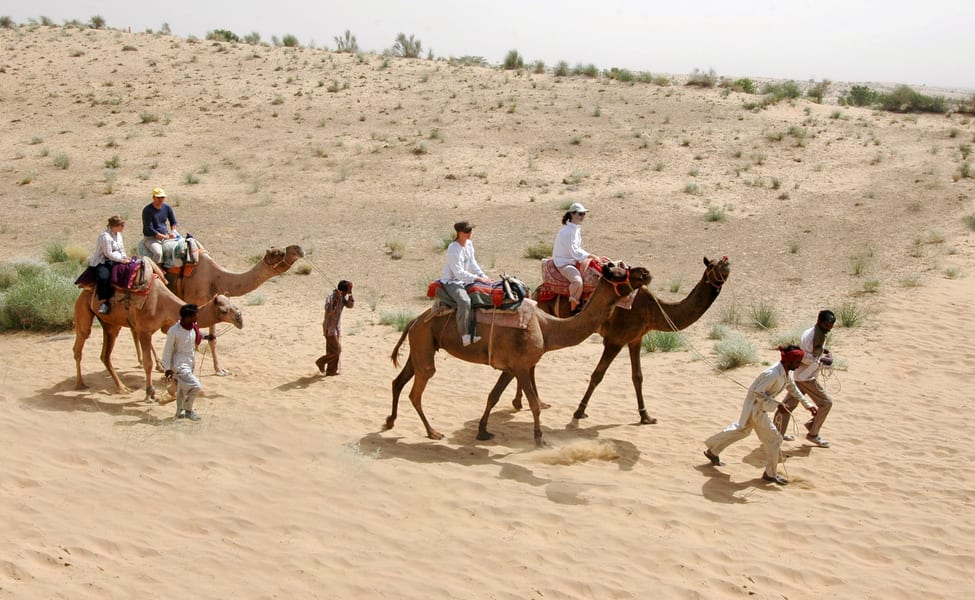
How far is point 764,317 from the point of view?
52.2 feet

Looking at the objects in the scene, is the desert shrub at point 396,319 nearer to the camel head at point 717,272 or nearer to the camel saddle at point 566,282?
the camel saddle at point 566,282

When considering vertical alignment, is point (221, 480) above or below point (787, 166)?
below

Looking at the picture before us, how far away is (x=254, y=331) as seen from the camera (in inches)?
583

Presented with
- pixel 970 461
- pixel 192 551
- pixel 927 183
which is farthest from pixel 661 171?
pixel 192 551

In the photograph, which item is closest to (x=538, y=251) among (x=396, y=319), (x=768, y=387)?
(x=396, y=319)

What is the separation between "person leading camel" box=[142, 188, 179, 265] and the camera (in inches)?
477

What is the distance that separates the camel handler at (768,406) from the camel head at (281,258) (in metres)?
6.18

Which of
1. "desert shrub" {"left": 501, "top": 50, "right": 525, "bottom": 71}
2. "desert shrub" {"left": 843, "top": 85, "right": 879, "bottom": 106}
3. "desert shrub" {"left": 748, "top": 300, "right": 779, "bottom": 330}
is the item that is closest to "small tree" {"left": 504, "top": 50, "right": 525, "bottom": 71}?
"desert shrub" {"left": 501, "top": 50, "right": 525, "bottom": 71}

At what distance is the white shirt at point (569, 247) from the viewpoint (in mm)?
10547

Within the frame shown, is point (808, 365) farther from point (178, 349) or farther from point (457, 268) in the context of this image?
point (178, 349)

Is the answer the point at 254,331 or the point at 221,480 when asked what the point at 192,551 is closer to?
the point at 221,480

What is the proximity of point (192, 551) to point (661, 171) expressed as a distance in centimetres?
2546

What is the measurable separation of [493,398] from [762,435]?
2860mm

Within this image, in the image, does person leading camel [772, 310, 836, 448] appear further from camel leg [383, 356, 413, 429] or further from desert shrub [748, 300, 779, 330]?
desert shrub [748, 300, 779, 330]
